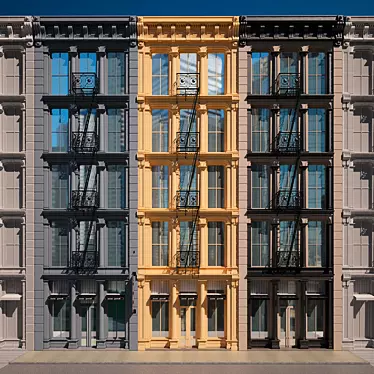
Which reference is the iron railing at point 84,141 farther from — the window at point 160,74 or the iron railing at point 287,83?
the iron railing at point 287,83

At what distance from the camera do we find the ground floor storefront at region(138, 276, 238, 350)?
867 inches

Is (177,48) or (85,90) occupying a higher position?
(177,48)

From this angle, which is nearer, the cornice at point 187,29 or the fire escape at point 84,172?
the cornice at point 187,29

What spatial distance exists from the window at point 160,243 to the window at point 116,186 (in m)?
2.37

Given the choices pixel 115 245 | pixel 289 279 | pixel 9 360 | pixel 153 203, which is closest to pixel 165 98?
pixel 153 203

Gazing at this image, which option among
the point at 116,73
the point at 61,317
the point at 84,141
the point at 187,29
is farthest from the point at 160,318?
the point at 187,29

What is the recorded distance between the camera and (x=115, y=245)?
22281 millimetres

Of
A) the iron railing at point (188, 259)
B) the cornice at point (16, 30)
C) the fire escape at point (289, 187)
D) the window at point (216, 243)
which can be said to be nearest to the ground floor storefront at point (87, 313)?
the iron railing at point (188, 259)

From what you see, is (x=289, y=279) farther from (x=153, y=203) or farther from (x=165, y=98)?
(x=165, y=98)

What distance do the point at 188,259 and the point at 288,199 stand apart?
6519 millimetres

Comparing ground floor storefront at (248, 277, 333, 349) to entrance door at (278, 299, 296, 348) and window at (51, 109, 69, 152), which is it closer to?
entrance door at (278, 299, 296, 348)

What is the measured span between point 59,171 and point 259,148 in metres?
11.4

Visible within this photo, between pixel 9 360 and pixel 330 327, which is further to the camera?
pixel 330 327

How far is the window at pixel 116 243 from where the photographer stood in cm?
2223
